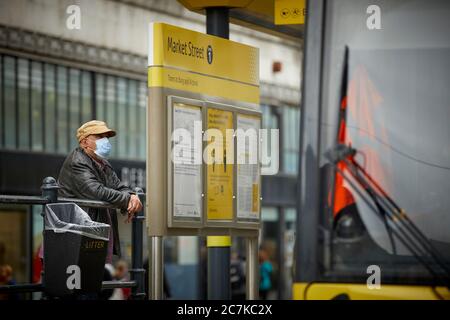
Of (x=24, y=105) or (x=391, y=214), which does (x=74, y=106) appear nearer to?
(x=24, y=105)

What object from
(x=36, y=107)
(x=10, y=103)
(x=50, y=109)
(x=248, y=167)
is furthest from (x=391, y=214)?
(x=50, y=109)

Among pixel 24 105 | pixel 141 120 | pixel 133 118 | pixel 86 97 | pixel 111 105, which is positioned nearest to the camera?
pixel 24 105

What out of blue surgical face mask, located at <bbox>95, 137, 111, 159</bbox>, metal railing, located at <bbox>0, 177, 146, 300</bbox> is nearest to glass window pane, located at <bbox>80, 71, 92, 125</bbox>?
metal railing, located at <bbox>0, 177, 146, 300</bbox>

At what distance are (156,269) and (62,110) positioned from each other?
18320 millimetres

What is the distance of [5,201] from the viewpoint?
7781mm

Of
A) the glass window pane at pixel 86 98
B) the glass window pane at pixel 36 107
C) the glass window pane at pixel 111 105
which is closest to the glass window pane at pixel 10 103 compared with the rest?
the glass window pane at pixel 36 107

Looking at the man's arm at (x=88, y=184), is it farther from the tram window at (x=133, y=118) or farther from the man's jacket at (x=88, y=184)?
the tram window at (x=133, y=118)

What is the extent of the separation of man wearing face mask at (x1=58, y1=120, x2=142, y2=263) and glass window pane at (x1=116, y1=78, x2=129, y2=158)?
1975 cm

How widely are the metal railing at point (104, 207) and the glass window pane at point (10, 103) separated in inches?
656

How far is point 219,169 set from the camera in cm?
1007

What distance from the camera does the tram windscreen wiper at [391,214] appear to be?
23.6 ft
